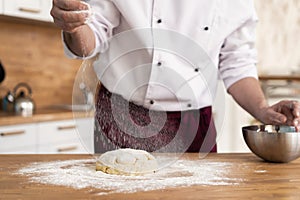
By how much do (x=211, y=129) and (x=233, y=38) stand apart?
261 mm

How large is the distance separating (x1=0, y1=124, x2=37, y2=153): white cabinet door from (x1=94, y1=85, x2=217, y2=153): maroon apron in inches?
43.8

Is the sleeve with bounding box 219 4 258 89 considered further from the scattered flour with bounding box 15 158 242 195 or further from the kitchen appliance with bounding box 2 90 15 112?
the kitchen appliance with bounding box 2 90 15 112

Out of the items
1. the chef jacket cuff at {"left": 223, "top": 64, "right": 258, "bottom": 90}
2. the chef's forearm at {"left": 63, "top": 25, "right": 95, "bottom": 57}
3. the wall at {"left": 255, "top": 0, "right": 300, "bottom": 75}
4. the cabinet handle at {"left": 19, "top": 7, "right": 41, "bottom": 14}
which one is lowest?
the chef jacket cuff at {"left": 223, "top": 64, "right": 258, "bottom": 90}

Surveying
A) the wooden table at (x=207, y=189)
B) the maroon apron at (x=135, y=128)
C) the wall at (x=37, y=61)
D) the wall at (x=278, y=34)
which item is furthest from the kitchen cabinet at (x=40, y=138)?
the wall at (x=278, y=34)

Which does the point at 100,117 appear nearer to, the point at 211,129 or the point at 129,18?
the point at 129,18

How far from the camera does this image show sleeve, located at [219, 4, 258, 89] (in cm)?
149

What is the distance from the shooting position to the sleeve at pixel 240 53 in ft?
4.88

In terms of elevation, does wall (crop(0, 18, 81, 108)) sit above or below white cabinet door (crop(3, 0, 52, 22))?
below

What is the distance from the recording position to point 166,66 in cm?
126

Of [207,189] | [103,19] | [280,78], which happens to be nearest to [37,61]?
[280,78]

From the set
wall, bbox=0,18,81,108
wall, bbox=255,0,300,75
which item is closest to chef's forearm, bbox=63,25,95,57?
wall, bbox=0,18,81,108

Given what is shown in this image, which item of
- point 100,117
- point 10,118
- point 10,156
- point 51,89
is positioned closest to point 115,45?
point 100,117

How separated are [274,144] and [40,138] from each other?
4.93ft

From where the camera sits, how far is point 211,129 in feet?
4.82
